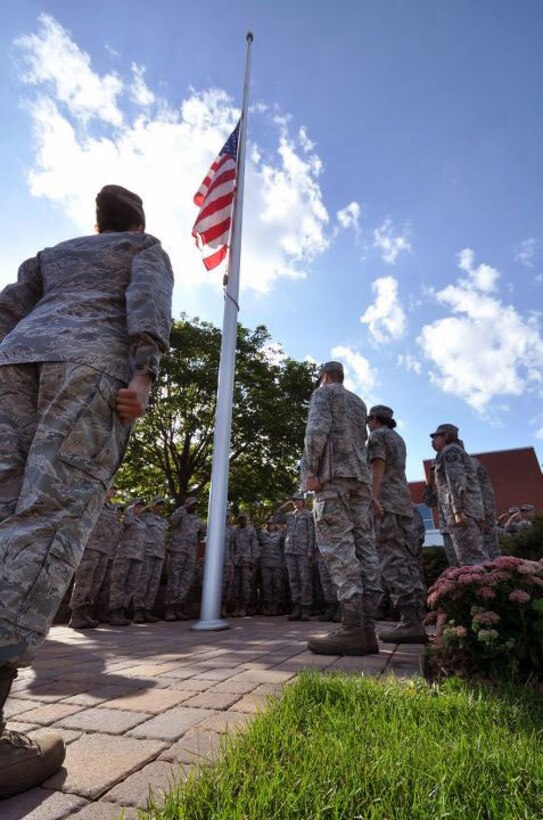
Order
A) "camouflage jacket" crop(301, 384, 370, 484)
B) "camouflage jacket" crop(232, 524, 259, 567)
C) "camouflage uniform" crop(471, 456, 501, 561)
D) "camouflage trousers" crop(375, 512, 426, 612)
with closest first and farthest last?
"camouflage jacket" crop(301, 384, 370, 484)
"camouflage trousers" crop(375, 512, 426, 612)
"camouflage uniform" crop(471, 456, 501, 561)
"camouflage jacket" crop(232, 524, 259, 567)

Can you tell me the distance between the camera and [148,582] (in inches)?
323

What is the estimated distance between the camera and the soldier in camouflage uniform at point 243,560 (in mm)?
9805

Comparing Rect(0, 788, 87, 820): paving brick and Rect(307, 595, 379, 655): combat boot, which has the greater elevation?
Rect(307, 595, 379, 655): combat boot

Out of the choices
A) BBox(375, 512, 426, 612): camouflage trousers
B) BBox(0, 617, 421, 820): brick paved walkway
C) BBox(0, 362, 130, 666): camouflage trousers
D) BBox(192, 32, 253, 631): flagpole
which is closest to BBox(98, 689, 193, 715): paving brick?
BBox(0, 617, 421, 820): brick paved walkway

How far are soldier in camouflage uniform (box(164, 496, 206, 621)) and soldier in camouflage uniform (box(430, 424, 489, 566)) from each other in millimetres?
5275

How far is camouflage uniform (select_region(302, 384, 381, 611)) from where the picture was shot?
347 centimetres

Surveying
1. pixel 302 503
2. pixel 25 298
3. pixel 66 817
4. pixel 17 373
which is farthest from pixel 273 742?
pixel 302 503

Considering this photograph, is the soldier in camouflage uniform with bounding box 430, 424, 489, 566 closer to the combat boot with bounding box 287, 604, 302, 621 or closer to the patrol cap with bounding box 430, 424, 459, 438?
the patrol cap with bounding box 430, 424, 459, 438

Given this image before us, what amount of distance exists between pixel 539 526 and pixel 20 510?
781 cm

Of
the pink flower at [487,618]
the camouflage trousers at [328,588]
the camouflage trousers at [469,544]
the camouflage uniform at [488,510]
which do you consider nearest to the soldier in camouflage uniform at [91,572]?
the camouflage trousers at [328,588]

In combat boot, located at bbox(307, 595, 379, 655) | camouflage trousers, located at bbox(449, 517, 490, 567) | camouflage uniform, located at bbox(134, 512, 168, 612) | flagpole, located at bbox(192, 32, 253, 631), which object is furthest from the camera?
camouflage uniform, located at bbox(134, 512, 168, 612)

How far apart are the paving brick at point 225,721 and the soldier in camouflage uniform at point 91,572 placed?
14.6 ft

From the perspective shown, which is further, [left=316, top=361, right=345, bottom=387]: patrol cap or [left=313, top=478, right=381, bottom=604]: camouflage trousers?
[left=316, top=361, right=345, bottom=387]: patrol cap

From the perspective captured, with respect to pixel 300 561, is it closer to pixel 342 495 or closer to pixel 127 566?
pixel 127 566
